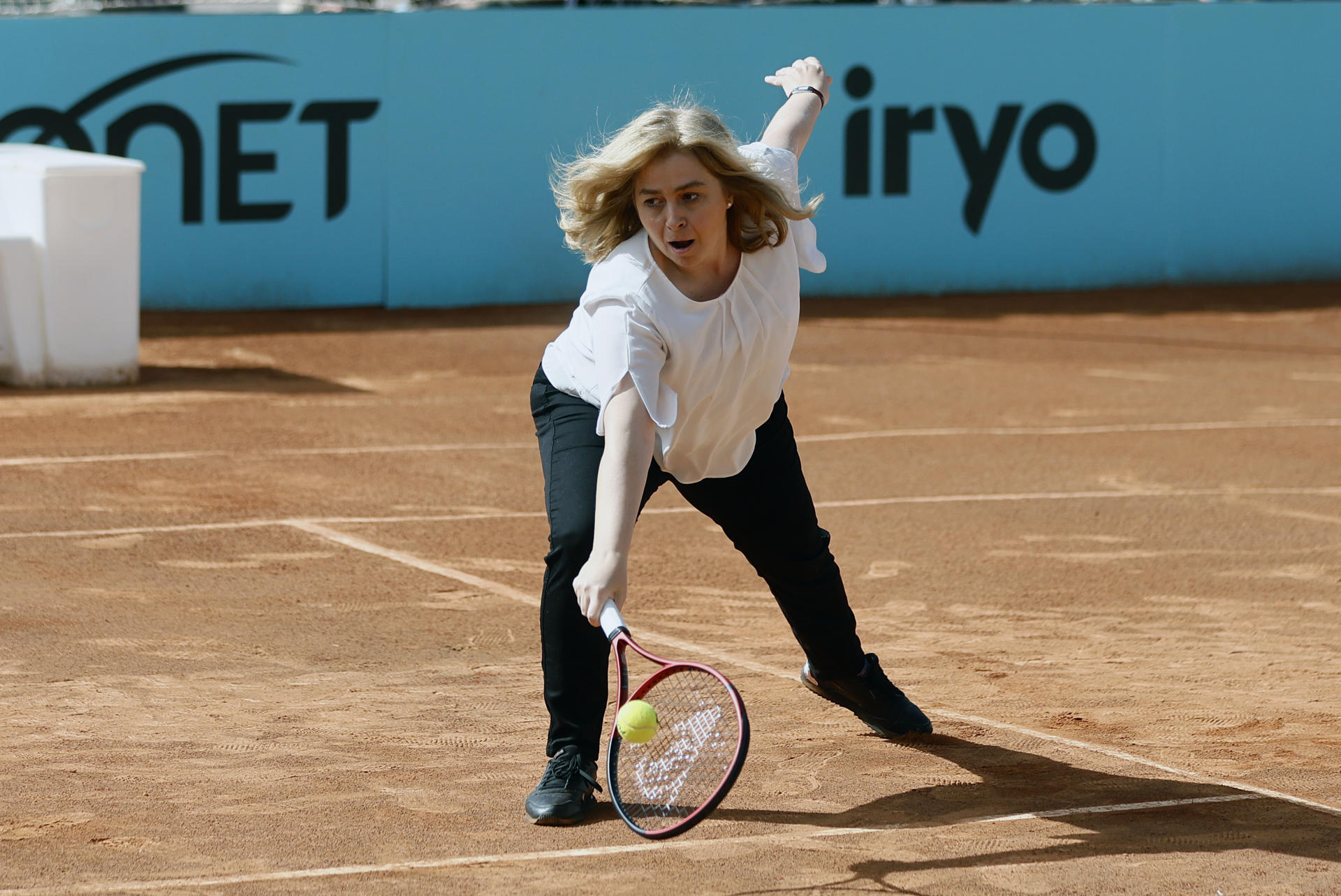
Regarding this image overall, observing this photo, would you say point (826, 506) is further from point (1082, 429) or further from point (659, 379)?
point (659, 379)

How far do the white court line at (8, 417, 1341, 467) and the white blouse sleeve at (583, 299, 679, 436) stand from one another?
525 centimetres

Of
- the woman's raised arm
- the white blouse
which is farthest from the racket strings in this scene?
the woman's raised arm

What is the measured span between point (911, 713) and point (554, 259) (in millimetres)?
9919

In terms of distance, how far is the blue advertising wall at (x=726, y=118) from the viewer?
43.4 ft

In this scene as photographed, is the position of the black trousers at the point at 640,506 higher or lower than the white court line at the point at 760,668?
higher

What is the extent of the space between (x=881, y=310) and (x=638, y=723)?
10932 mm

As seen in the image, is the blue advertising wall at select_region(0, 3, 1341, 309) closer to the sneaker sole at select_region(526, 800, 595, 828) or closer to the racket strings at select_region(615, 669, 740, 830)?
the sneaker sole at select_region(526, 800, 595, 828)

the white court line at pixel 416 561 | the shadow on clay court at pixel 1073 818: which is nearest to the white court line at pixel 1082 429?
the white court line at pixel 416 561

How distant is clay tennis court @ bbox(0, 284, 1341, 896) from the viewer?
3.98 m

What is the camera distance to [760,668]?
5.52m

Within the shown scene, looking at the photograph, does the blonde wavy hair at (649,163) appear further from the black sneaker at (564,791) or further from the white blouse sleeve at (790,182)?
the black sneaker at (564,791)

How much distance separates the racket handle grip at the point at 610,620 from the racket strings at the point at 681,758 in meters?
0.17

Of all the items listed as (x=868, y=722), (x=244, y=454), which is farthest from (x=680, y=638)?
(x=244, y=454)

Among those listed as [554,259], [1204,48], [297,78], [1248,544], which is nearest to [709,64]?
[554,259]
